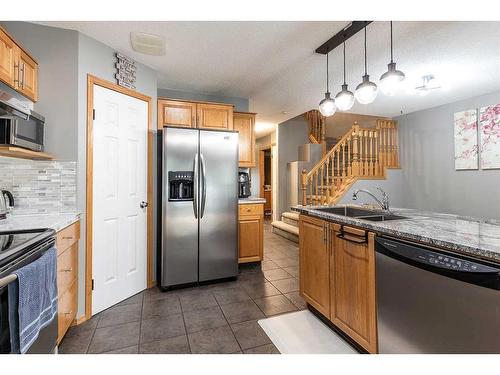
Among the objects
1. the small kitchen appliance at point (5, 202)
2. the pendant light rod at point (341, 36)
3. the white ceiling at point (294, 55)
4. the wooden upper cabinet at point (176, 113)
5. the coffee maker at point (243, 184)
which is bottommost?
the small kitchen appliance at point (5, 202)

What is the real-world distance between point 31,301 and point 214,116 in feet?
9.20

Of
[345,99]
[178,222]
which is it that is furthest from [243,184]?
[345,99]

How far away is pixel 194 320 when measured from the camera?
2230mm

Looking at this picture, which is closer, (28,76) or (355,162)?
(28,76)

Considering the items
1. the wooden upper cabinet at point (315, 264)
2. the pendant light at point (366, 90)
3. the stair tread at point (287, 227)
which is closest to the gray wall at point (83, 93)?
the wooden upper cabinet at point (315, 264)

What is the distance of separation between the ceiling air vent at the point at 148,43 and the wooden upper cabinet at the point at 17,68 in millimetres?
831

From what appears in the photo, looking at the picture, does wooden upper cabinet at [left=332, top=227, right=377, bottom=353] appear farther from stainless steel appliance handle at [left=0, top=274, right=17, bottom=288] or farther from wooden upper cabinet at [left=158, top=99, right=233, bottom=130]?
wooden upper cabinet at [left=158, top=99, right=233, bottom=130]

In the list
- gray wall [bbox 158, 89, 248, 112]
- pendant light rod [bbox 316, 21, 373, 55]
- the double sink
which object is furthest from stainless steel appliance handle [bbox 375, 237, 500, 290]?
gray wall [bbox 158, 89, 248, 112]

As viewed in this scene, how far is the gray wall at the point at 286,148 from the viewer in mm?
6359

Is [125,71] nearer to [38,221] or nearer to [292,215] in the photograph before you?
[38,221]

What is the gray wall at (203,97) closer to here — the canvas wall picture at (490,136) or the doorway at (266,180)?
the doorway at (266,180)

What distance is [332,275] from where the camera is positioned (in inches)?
77.2

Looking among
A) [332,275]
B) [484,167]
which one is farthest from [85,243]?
[484,167]

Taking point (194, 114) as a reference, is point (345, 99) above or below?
below
